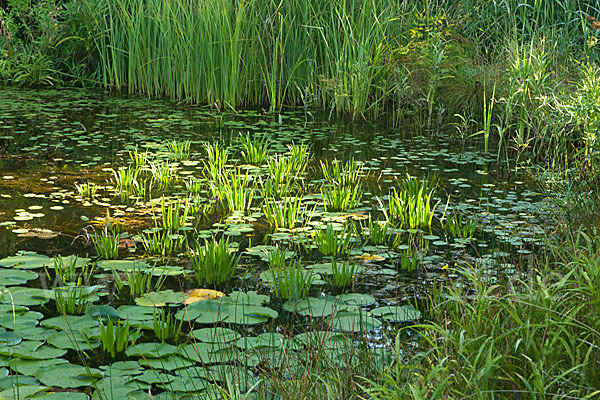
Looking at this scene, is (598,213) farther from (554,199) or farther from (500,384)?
(500,384)

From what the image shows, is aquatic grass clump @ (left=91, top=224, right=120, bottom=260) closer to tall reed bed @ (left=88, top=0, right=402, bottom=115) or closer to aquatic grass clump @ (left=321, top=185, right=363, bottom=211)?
aquatic grass clump @ (left=321, top=185, right=363, bottom=211)

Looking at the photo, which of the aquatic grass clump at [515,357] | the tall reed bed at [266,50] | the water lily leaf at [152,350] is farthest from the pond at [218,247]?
the tall reed bed at [266,50]

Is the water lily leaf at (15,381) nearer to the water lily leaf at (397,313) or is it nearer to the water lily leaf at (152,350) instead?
the water lily leaf at (152,350)

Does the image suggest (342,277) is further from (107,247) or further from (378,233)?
(107,247)

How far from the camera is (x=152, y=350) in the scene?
8.86 ft

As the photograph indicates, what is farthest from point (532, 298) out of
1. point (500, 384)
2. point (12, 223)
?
point (12, 223)

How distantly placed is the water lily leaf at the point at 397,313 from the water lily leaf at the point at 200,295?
723 millimetres

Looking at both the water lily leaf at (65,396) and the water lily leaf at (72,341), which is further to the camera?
the water lily leaf at (72,341)

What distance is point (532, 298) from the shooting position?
228 cm

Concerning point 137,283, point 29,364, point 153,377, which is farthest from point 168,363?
point 137,283

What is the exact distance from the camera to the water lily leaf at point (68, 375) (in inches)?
95.8

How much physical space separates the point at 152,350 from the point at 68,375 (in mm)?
328

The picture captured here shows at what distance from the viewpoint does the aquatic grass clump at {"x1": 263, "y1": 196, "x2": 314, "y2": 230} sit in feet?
14.2

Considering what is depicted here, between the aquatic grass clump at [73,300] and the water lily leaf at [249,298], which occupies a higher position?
the aquatic grass clump at [73,300]
